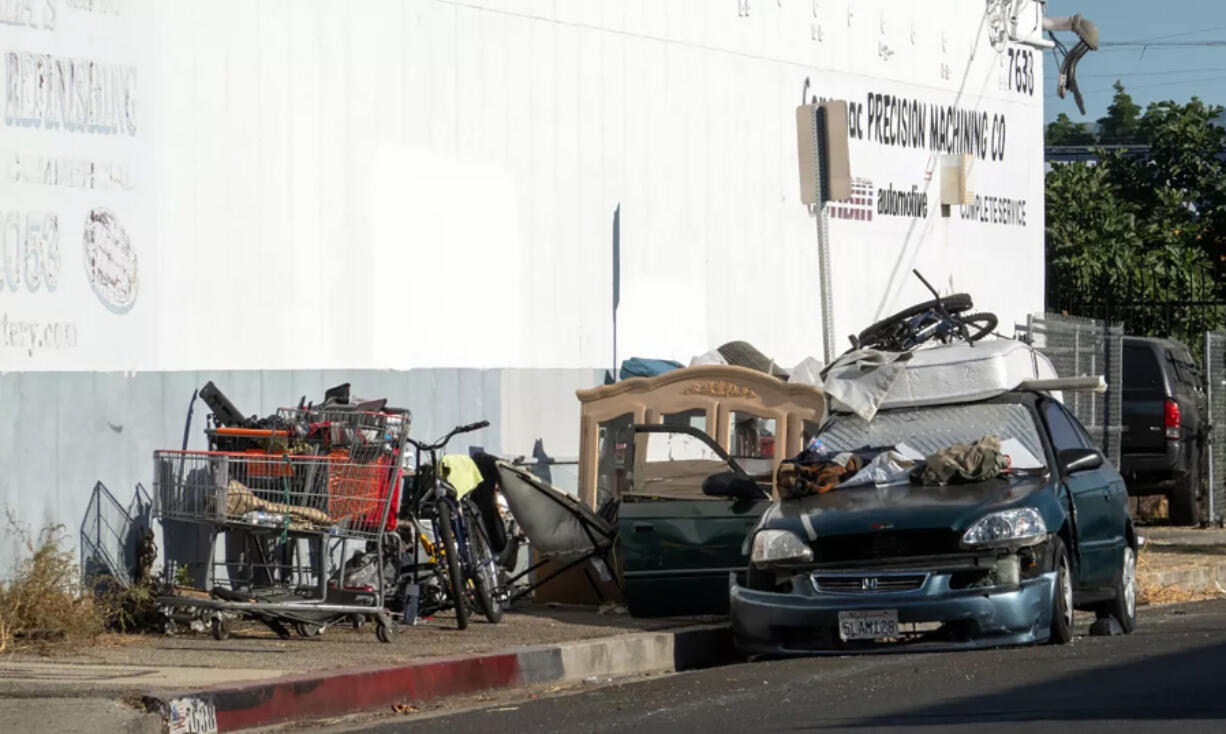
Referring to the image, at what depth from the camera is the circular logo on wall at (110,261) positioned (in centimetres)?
1232

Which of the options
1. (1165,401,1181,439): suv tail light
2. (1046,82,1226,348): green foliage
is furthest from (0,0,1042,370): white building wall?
(1046,82,1226,348): green foliage

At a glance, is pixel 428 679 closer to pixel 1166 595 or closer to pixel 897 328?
pixel 897 328

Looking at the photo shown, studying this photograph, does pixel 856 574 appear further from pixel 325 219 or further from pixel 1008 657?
pixel 325 219

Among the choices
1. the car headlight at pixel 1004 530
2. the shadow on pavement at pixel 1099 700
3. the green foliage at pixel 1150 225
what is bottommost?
the shadow on pavement at pixel 1099 700

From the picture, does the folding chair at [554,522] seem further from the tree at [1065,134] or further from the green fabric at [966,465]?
the tree at [1065,134]

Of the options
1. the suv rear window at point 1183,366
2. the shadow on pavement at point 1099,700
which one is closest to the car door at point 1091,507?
the shadow on pavement at point 1099,700

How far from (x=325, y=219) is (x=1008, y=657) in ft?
19.4

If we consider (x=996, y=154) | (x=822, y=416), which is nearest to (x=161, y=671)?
(x=822, y=416)

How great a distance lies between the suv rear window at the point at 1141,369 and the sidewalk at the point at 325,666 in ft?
35.0

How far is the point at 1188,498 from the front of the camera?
22.0 metres

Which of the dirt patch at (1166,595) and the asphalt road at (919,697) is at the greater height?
Answer: the asphalt road at (919,697)

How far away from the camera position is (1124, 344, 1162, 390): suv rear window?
21.9 meters

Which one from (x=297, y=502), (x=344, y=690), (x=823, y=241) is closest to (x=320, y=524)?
(x=297, y=502)

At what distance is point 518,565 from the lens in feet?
48.8
